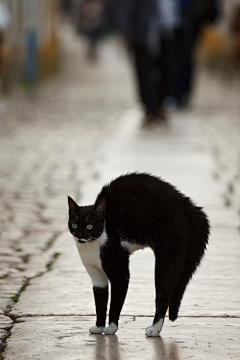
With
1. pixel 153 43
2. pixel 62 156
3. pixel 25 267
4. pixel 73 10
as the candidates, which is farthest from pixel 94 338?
pixel 73 10

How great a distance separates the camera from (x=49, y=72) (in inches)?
984

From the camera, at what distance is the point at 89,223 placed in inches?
127

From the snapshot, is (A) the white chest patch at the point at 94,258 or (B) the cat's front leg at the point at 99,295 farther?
(B) the cat's front leg at the point at 99,295

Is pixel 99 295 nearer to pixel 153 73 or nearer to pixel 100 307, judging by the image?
pixel 100 307

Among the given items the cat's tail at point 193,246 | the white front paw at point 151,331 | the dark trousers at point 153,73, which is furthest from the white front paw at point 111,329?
the dark trousers at point 153,73

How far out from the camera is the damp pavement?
10.8ft

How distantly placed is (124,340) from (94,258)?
35 centimetres

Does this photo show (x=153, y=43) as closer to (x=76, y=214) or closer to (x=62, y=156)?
(x=62, y=156)

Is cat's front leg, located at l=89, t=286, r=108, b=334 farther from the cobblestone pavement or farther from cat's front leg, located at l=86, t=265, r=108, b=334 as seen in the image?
the cobblestone pavement

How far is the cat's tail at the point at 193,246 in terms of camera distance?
10.5ft

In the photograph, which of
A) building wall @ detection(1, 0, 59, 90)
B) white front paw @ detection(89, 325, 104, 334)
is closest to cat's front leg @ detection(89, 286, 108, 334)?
white front paw @ detection(89, 325, 104, 334)

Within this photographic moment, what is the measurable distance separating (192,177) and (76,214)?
15.9ft

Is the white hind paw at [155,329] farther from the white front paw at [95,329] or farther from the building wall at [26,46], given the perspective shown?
the building wall at [26,46]

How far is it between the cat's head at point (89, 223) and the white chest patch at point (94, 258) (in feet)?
0.09
